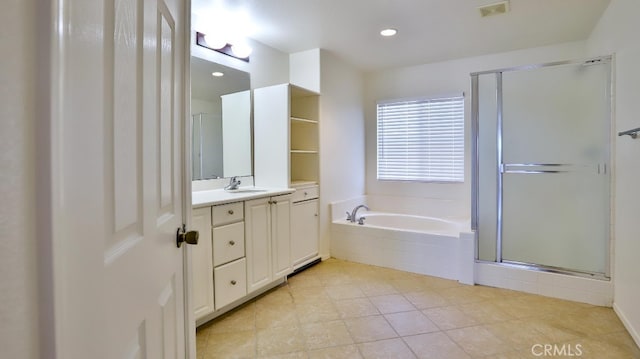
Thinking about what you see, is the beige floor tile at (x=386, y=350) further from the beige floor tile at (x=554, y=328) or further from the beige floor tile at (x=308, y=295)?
the beige floor tile at (x=554, y=328)

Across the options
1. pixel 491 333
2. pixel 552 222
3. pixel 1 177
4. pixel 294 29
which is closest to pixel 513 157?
pixel 552 222

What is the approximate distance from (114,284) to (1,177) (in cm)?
31

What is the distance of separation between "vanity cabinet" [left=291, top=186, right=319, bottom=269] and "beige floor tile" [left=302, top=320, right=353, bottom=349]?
2.88 ft

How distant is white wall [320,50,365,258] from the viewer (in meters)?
3.61

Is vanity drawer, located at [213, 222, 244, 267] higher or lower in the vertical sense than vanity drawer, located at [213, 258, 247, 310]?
higher

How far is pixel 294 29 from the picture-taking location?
2947mm

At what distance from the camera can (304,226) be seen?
3244 millimetres

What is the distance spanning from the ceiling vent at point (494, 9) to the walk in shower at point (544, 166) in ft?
1.80

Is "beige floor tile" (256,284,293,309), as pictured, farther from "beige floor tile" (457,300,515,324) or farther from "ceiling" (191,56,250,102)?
"ceiling" (191,56,250,102)

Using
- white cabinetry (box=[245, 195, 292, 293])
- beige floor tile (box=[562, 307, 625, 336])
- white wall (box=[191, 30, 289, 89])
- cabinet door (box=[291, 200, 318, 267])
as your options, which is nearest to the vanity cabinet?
cabinet door (box=[291, 200, 318, 267])

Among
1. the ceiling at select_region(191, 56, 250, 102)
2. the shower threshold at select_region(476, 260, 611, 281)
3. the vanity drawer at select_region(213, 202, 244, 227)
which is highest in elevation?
the ceiling at select_region(191, 56, 250, 102)

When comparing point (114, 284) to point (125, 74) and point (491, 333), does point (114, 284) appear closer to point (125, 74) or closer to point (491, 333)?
point (125, 74)

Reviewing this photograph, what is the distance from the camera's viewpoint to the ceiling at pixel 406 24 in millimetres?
2514

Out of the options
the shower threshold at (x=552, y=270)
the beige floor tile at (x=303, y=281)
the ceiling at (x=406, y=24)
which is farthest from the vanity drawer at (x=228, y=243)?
the shower threshold at (x=552, y=270)
